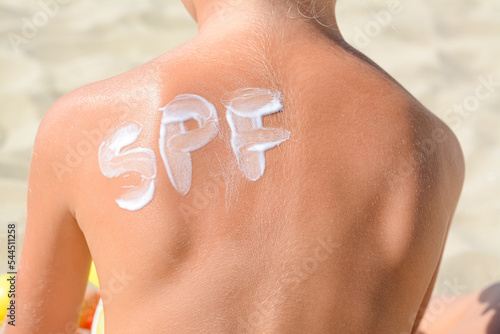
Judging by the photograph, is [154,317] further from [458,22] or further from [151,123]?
[458,22]

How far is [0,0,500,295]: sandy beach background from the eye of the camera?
236cm

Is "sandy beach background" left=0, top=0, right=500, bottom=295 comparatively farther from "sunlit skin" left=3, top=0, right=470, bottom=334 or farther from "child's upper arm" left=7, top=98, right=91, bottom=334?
"sunlit skin" left=3, top=0, right=470, bottom=334

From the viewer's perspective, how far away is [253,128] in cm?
101

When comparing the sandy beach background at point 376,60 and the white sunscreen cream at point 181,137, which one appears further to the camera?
the sandy beach background at point 376,60

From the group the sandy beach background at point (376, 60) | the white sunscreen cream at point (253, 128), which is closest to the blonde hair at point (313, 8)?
the white sunscreen cream at point (253, 128)

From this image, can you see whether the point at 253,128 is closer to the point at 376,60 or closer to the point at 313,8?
the point at 313,8

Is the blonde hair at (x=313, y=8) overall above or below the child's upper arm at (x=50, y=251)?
above

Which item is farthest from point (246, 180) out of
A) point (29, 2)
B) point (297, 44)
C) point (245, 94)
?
point (29, 2)

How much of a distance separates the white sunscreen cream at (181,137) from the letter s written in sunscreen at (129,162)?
0.03m

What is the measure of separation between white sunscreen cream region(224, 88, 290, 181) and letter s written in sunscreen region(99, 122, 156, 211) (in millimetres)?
132

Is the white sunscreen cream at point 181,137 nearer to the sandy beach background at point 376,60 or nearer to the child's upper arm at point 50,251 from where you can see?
the child's upper arm at point 50,251

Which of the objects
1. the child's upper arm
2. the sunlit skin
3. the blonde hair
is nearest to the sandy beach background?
the child's upper arm

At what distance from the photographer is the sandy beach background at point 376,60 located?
92.9 inches

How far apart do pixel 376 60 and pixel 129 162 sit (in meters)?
2.54
